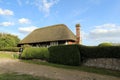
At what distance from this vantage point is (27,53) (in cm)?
2284

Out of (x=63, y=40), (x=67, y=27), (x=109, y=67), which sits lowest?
(x=109, y=67)

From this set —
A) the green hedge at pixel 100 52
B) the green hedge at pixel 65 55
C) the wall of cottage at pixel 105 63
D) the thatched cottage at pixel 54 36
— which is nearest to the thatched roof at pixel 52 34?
the thatched cottage at pixel 54 36

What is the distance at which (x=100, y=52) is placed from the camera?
15.2m

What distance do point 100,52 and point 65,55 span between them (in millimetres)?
3915

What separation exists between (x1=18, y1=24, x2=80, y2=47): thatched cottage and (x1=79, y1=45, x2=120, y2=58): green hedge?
48.0ft

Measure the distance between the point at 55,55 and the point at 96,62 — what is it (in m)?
5.06

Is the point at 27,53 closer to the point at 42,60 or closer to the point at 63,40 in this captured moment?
the point at 42,60

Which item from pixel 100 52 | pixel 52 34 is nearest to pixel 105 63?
pixel 100 52

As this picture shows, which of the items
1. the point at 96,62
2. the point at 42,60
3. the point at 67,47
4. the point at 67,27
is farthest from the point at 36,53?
the point at 67,27

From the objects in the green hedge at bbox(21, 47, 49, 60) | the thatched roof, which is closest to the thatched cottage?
the thatched roof

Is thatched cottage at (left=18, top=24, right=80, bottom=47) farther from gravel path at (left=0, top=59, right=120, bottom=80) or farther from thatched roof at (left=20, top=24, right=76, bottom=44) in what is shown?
gravel path at (left=0, top=59, right=120, bottom=80)

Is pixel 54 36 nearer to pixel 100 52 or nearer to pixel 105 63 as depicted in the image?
pixel 100 52

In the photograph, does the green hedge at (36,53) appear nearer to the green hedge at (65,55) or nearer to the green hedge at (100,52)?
the green hedge at (65,55)

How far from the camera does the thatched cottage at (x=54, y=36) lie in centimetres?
3179
